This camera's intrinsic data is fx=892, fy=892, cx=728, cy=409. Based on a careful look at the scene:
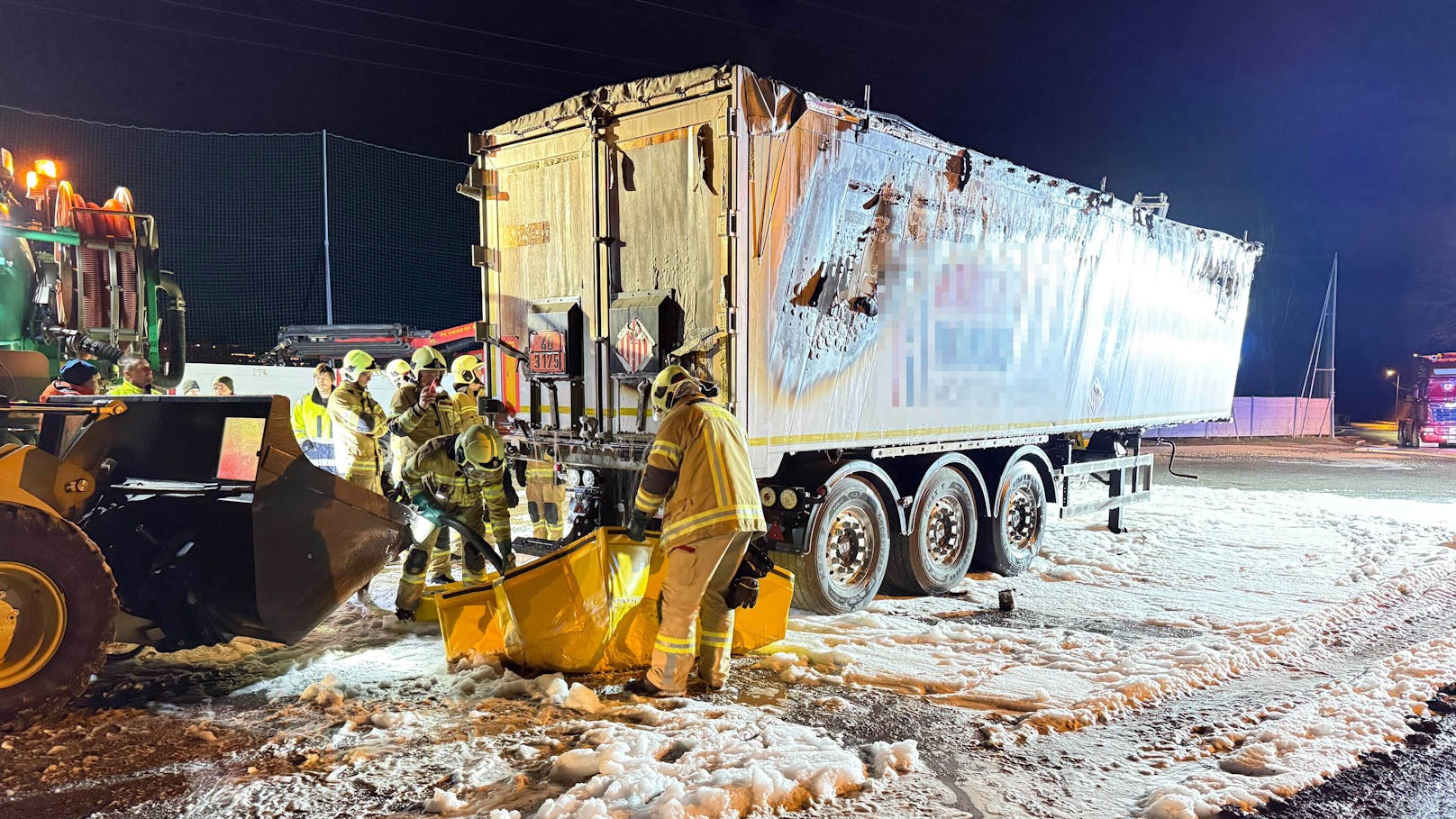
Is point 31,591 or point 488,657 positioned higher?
point 31,591

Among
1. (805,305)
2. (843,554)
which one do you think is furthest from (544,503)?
(805,305)

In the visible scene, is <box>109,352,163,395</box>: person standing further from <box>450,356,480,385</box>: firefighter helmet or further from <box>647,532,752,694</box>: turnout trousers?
<box>647,532,752,694</box>: turnout trousers

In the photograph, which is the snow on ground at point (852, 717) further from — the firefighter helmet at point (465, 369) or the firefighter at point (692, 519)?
the firefighter helmet at point (465, 369)

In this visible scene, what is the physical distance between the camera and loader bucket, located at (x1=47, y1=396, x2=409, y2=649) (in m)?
4.25

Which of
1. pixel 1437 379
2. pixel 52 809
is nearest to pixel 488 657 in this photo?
pixel 52 809

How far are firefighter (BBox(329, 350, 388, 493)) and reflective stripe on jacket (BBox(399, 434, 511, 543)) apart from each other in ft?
3.70

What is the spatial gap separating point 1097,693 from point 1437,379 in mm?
26056

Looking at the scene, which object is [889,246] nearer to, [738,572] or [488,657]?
[738,572]

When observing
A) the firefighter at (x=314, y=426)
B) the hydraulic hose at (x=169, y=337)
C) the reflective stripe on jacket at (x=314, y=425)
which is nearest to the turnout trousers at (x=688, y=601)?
the hydraulic hose at (x=169, y=337)

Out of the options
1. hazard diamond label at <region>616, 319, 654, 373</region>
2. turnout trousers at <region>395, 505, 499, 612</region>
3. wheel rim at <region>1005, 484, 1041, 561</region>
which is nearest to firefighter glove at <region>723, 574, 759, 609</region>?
hazard diamond label at <region>616, 319, 654, 373</region>

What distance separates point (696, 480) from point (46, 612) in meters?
2.91

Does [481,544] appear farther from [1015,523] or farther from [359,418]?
[1015,523]

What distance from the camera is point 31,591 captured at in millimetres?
3836

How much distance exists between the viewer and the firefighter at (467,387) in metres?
6.77
